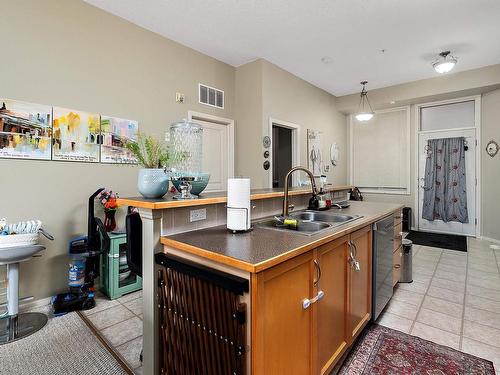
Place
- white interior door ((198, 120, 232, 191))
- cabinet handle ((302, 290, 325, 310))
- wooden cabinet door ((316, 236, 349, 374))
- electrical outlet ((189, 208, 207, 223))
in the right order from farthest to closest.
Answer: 1. white interior door ((198, 120, 232, 191))
2. electrical outlet ((189, 208, 207, 223))
3. wooden cabinet door ((316, 236, 349, 374))
4. cabinet handle ((302, 290, 325, 310))

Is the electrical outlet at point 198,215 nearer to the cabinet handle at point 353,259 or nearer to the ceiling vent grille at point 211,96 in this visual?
the cabinet handle at point 353,259

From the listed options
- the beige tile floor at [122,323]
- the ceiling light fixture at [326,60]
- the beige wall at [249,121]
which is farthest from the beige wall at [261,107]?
the beige tile floor at [122,323]

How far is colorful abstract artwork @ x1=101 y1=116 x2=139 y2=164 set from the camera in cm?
304

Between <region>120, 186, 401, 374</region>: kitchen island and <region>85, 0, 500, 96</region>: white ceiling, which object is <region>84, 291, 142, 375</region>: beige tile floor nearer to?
<region>120, 186, 401, 374</region>: kitchen island

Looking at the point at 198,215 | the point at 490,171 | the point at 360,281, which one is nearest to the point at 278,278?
the point at 198,215

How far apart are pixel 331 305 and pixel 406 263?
214cm

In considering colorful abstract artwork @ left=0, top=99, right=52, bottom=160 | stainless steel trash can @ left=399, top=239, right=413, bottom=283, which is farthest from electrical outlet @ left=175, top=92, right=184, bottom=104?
stainless steel trash can @ left=399, top=239, right=413, bottom=283

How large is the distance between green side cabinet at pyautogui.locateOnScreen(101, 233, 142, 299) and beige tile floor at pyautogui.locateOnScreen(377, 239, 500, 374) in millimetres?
2585

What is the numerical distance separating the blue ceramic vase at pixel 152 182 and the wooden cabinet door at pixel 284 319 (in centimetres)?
84

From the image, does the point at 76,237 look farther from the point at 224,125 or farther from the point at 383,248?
the point at 383,248

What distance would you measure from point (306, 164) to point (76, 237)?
13.7ft

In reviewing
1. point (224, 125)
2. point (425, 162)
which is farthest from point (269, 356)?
point (425, 162)

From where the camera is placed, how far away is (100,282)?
3.02 m

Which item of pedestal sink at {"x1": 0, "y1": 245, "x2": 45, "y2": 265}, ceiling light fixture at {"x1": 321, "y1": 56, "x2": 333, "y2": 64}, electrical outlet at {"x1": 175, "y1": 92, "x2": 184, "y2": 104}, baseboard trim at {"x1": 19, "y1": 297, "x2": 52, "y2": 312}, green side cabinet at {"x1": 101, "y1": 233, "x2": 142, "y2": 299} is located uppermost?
ceiling light fixture at {"x1": 321, "y1": 56, "x2": 333, "y2": 64}
